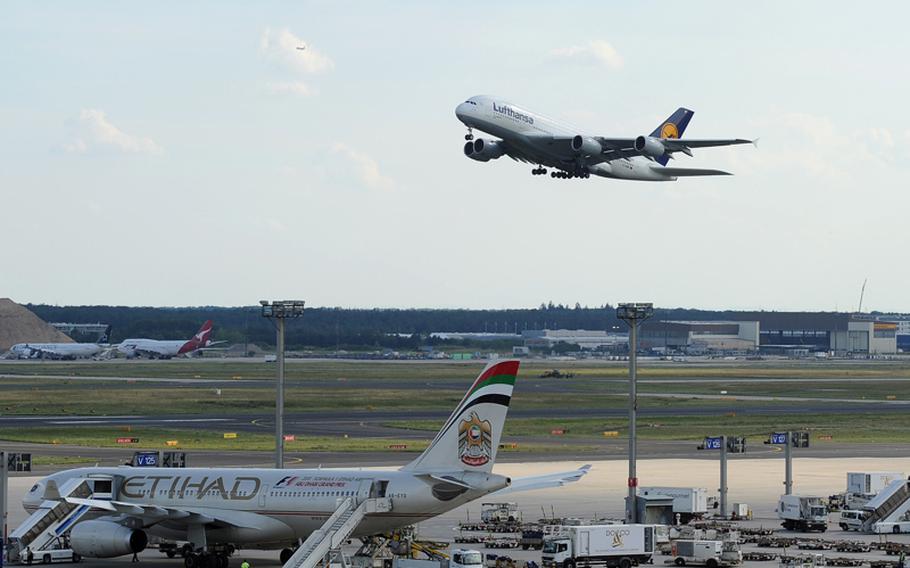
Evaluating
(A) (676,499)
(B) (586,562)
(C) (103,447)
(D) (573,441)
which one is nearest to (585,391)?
(D) (573,441)

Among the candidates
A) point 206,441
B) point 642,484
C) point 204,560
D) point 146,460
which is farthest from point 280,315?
point 206,441

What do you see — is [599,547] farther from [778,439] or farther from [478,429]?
[778,439]

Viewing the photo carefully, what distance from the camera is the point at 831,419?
488ft

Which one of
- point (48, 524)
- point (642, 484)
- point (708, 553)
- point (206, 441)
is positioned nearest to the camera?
point (708, 553)

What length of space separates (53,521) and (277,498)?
10010 mm

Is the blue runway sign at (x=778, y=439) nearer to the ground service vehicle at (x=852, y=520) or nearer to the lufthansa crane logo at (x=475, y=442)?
the ground service vehicle at (x=852, y=520)

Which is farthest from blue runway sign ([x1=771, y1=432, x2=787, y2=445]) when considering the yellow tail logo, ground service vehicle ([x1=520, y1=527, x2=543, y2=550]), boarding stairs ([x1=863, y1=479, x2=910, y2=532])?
the yellow tail logo

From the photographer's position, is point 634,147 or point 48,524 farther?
point 634,147

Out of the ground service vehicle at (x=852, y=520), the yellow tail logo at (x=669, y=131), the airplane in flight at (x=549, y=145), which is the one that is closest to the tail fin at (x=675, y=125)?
the yellow tail logo at (x=669, y=131)

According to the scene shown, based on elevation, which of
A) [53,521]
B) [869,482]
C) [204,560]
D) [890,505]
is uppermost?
[869,482]

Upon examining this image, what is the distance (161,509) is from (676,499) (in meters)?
30.1

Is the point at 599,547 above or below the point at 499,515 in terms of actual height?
above

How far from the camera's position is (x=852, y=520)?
76.9 metres

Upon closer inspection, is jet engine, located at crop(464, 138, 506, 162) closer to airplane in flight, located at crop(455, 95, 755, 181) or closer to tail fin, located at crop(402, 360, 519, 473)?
airplane in flight, located at crop(455, 95, 755, 181)
